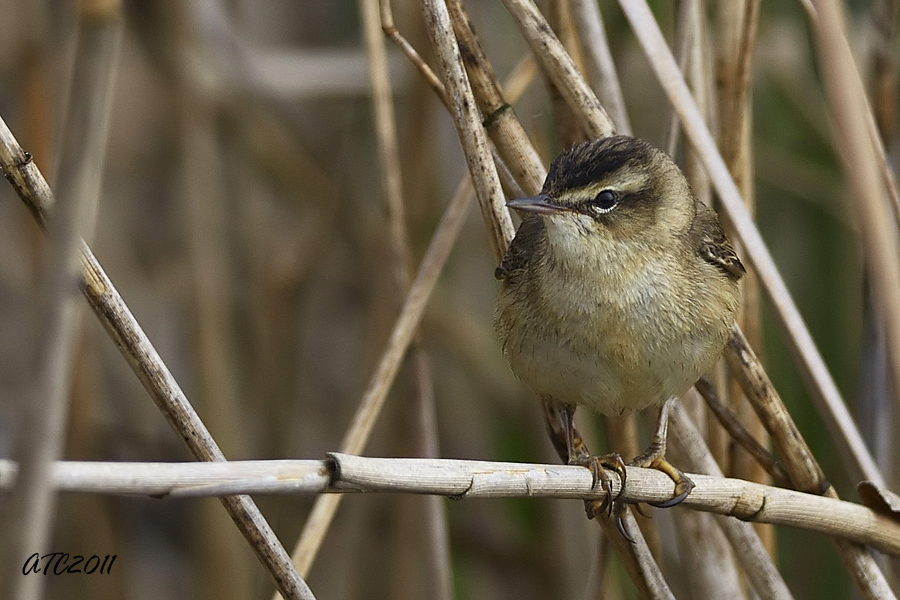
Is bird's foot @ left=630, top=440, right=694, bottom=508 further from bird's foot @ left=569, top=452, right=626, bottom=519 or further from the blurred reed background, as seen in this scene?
the blurred reed background

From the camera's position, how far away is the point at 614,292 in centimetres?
220

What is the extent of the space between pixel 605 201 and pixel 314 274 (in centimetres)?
178

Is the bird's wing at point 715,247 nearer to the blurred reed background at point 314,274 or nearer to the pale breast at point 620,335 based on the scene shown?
the pale breast at point 620,335

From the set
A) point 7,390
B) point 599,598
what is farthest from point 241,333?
point 599,598

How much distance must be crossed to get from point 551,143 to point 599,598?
5.13 ft

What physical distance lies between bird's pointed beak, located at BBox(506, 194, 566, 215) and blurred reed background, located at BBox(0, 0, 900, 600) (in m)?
1.02

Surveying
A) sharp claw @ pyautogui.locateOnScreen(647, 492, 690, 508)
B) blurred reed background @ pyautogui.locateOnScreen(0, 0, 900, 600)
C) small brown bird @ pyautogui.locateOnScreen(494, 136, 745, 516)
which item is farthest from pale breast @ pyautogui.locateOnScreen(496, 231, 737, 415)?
blurred reed background @ pyautogui.locateOnScreen(0, 0, 900, 600)

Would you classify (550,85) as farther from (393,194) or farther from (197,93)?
(197,93)

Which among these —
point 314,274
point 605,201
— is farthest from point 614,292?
point 314,274

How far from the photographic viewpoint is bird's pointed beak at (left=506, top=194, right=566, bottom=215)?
210 cm

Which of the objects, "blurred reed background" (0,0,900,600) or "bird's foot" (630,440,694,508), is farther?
"blurred reed background" (0,0,900,600)

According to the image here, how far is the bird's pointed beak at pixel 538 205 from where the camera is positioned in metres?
2.10

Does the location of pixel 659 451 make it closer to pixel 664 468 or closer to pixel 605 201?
pixel 664 468

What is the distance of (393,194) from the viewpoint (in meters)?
2.71
